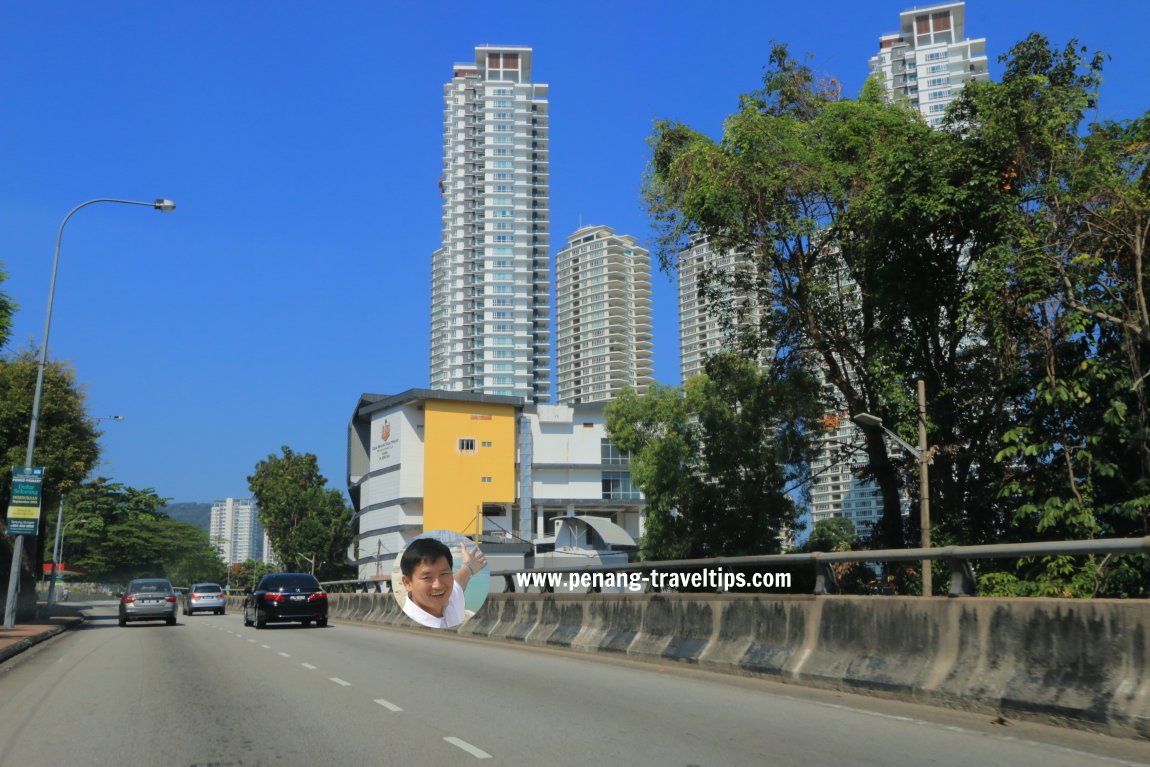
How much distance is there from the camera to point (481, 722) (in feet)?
30.8

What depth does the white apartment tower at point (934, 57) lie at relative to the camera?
17250cm

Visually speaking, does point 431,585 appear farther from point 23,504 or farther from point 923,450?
point 23,504

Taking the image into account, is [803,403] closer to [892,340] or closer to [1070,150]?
[892,340]

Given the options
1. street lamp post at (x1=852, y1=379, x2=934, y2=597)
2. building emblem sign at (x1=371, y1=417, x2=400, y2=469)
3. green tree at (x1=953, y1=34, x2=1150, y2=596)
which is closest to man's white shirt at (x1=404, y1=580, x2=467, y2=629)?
green tree at (x1=953, y1=34, x2=1150, y2=596)

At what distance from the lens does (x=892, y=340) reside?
95.1 feet

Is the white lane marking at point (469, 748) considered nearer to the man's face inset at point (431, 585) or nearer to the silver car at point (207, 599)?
the man's face inset at point (431, 585)

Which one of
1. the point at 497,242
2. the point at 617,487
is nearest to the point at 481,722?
the point at 617,487

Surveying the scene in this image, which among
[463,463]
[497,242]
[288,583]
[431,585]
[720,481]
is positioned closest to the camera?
[431,585]

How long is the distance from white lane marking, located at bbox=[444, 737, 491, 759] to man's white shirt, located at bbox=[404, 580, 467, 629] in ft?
22.8

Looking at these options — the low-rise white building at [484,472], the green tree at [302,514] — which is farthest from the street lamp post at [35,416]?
the green tree at [302,514]

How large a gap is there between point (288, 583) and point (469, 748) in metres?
23.4

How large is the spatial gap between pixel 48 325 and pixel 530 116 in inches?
6619

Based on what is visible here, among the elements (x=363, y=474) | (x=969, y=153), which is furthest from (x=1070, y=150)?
(x=363, y=474)

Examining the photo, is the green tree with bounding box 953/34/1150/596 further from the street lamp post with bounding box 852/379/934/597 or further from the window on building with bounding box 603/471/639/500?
the window on building with bounding box 603/471/639/500
